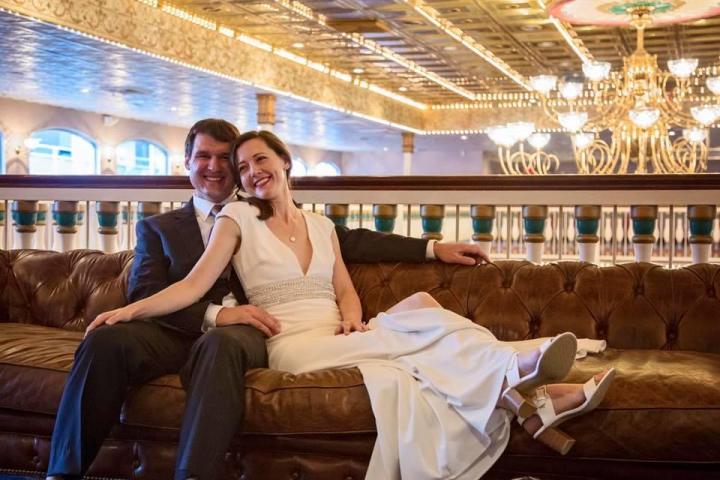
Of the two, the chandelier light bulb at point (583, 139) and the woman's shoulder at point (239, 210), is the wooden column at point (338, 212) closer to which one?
the woman's shoulder at point (239, 210)

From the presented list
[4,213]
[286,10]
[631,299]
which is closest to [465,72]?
[286,10]

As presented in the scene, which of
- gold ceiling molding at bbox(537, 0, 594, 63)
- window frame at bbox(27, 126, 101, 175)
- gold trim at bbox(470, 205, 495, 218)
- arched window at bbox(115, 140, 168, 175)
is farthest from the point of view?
arched window at bbox(115, 140, 168, 175)

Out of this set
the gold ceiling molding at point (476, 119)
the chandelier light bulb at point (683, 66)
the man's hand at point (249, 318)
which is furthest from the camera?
the gold ceiling molding at point (476, 119)

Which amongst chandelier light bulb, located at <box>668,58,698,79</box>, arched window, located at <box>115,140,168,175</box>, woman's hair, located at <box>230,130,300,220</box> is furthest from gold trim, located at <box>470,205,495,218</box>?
arched window, located at <box>115,140,168,175</box>

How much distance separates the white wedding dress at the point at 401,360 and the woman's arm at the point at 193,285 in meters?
0.06

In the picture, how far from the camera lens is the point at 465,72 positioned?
1528 centimetres

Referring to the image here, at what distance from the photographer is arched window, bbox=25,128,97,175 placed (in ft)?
58.2

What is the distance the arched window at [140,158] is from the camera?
790 inches

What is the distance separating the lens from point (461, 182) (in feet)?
13.2

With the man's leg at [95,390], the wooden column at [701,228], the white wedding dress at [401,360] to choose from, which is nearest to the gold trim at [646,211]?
the wooden column at [701,228]

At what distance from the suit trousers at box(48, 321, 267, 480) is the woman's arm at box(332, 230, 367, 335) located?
44 centimetres

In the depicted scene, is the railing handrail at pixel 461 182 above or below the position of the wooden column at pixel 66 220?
above

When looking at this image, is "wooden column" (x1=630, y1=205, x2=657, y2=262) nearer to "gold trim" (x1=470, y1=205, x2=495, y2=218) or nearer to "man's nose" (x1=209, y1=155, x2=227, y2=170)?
"gold trim" (x1=470, y1=205, x2=495, y2=218)

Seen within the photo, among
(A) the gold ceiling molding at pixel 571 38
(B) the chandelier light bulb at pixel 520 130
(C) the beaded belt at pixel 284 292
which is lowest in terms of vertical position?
(C) the beaded belt at pixel 284 292
